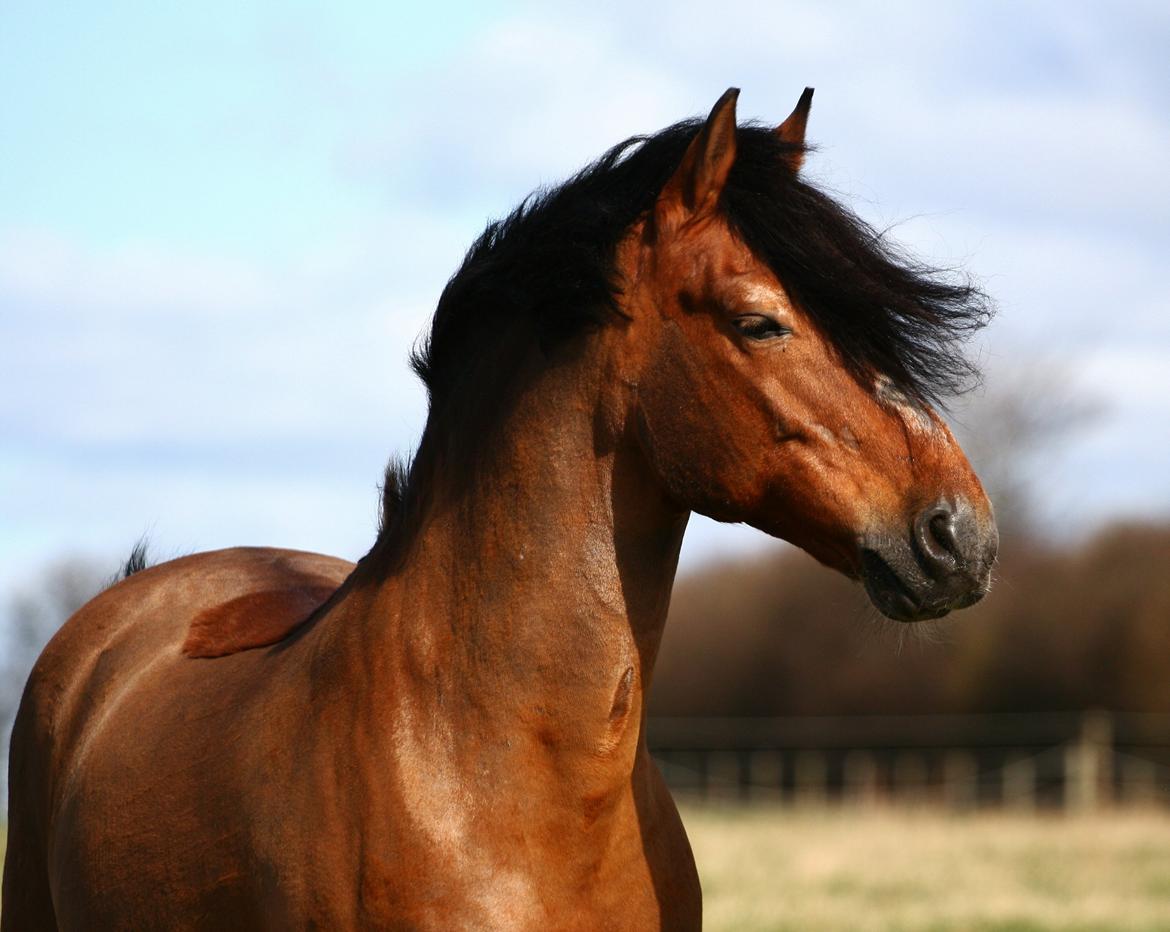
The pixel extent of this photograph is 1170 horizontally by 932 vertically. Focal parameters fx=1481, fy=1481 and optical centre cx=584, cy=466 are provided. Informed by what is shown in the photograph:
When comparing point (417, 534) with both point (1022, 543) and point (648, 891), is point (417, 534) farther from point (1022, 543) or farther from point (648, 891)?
point (1022, 543)

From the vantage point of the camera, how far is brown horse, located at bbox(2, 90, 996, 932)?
10.1 feet

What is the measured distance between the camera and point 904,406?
3119 millimetres

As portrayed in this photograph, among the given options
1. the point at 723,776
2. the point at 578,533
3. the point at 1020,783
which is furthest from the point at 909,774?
the point at 578,533

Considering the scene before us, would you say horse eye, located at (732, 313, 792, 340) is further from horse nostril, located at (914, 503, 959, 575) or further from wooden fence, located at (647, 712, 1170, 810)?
wooden fence, located at (647, 712, 1170, 810)

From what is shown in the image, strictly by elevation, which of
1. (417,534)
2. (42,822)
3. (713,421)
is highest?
(713,421)

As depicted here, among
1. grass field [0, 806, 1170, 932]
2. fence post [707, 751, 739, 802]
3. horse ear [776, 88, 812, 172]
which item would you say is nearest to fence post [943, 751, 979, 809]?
fence post [707, 751, 739, 802]

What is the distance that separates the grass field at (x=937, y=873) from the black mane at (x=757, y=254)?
6054 mm

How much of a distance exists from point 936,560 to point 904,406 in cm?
35

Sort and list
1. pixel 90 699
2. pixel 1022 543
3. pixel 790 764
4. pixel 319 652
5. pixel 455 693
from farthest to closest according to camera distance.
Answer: pixel 1022 543
pixel 790 764
pixel 90 699
pixel 319 652
pixel 455 693

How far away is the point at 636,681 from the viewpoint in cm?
325

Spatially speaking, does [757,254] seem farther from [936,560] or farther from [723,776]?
[723,776]

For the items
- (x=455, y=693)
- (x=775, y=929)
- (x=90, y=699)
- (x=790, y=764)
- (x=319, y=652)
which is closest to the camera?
(x=455, y=693)

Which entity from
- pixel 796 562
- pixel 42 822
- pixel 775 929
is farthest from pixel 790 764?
pixel 42 822

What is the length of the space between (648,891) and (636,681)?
47 centimetres
